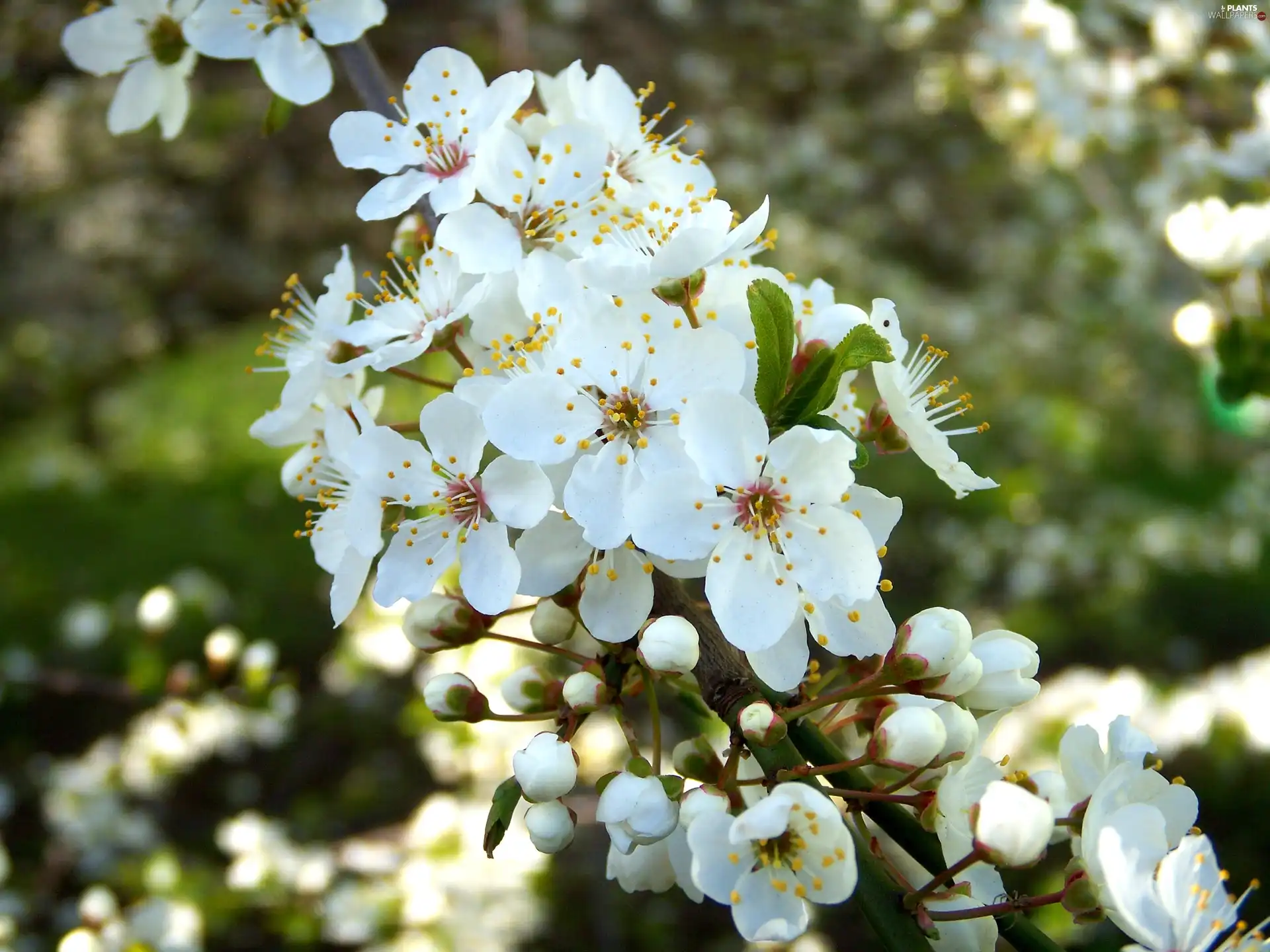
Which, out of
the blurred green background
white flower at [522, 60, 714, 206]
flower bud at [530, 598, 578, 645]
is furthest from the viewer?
the blurred green background

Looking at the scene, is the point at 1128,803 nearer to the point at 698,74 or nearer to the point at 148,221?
the point at 698,74

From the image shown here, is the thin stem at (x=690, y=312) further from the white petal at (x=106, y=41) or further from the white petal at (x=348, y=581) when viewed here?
the white petal at (x=106, y=41)

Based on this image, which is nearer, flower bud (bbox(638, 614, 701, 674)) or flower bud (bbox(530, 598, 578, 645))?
flower bud (bbox(638, 614, 701, 674))

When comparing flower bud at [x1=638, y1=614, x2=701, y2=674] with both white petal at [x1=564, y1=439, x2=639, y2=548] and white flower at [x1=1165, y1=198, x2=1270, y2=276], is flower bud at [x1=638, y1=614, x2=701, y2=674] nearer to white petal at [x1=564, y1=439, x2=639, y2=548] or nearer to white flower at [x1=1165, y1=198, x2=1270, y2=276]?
white petal at [x1=564, y1=439, x2=639, y2=548]

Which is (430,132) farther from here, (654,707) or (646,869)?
(646,869)

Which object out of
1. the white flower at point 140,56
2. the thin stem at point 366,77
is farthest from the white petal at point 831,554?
the white flower at point 140,56

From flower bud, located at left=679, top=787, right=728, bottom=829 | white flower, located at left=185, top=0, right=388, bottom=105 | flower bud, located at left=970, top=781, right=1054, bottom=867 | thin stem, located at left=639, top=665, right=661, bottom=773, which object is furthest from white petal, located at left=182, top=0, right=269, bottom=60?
flower bud, located at left=970, top=781, right=1054, bottom=867

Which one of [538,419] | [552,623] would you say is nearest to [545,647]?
[552,623]
